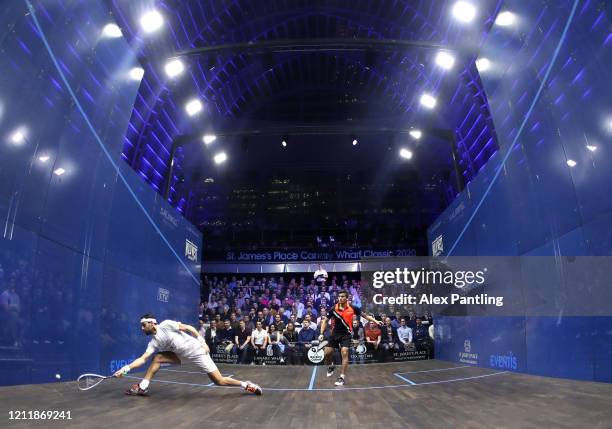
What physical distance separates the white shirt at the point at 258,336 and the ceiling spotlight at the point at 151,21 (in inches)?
272

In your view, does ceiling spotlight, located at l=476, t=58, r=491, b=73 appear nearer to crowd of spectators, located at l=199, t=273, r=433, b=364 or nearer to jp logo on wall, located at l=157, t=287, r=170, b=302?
crowd of spectators, located at l=199, t=273, r=433, b=364

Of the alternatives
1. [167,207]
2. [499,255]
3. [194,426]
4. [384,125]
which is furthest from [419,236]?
[194,426]

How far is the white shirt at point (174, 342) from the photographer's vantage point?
4844 millimetres

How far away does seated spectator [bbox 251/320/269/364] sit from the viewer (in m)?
10.5

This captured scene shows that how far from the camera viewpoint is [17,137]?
16.0 ft

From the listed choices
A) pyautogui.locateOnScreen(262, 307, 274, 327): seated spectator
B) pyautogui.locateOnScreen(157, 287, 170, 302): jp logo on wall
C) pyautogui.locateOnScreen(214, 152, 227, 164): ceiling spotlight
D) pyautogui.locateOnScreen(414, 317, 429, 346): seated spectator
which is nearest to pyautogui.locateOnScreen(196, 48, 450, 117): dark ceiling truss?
pyautogui.locateOnScreen(214, 152, 227, 164): ceiling spotlight

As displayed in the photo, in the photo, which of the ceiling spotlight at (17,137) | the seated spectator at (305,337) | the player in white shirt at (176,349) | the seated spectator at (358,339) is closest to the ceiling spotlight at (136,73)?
the ceiling spotlight at (17,137)

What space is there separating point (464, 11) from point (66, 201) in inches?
269

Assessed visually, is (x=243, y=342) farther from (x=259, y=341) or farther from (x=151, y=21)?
(x=151, y=21)

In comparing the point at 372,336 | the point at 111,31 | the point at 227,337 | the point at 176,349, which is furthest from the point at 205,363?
the point at 372,336

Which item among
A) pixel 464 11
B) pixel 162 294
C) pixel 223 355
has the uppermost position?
pixel 464 11

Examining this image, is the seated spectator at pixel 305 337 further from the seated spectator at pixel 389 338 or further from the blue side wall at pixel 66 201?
the blue side wall at pixel 66 201

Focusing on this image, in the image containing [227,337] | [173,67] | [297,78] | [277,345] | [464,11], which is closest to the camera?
[464,11]

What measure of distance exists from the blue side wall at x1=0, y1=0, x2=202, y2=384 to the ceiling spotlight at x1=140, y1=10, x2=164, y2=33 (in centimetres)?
65
